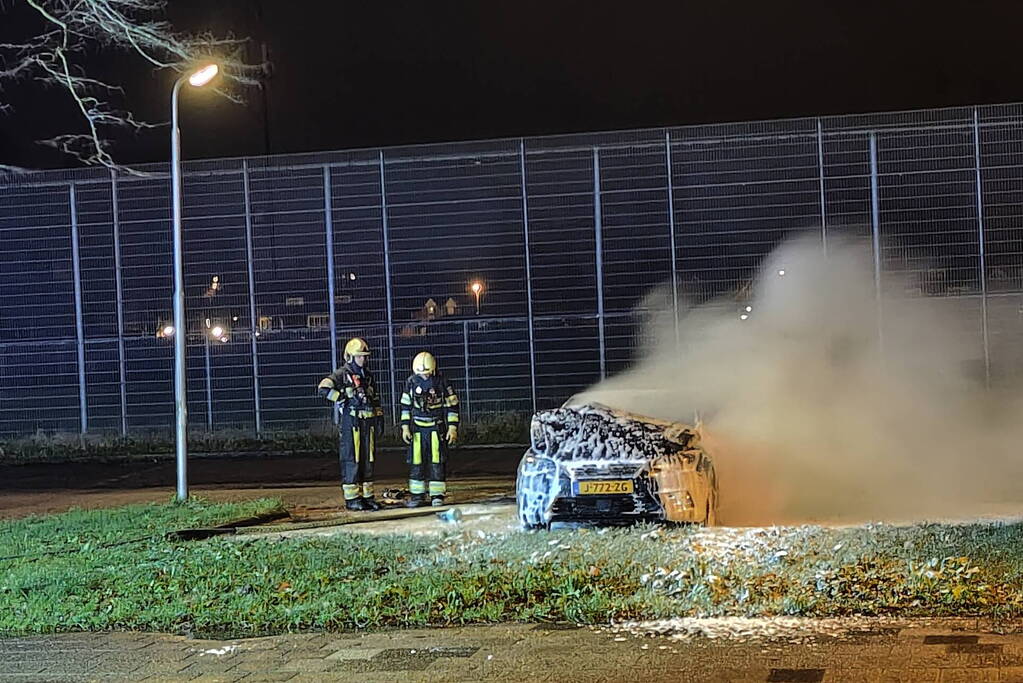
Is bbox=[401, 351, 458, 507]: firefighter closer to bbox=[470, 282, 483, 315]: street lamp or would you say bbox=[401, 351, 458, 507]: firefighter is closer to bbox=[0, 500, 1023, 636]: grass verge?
bbox=[0, 500, 1023, 636]: grass verge

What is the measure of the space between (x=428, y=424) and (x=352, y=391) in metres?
1.04

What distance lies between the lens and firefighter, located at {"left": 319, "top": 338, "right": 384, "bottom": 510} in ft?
52.0

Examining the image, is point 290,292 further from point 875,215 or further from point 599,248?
point 875,215

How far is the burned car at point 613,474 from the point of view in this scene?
39.4ft

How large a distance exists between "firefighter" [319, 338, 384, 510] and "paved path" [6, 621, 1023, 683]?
6.94 meters

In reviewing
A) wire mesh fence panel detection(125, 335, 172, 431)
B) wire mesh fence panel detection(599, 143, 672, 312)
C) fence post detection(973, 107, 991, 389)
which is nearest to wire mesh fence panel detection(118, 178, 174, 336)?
wire mesh fence panel detection(125, 335, 172, 431)

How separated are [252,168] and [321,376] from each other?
4.92m

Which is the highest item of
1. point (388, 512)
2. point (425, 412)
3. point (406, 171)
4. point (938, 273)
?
point (406, 171)

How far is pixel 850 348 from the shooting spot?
22875mm

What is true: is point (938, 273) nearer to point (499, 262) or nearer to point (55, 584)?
point (499, 262)

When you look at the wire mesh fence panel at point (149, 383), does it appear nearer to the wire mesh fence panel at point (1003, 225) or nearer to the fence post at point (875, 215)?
the fence post at point (875, 215)

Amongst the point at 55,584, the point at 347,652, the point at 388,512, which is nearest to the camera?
the point at 347,652

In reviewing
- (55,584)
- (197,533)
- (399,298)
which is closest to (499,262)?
(399,298)

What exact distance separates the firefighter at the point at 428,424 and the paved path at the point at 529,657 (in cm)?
727
